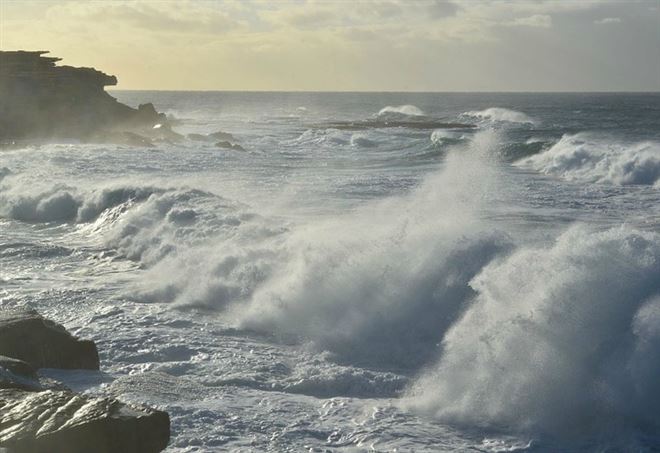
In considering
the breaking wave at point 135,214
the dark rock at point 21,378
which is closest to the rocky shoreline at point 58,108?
the breaking wave at point 135,214

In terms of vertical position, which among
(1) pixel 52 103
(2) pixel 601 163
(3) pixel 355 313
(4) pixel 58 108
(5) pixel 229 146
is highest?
(1) pixel 52 103

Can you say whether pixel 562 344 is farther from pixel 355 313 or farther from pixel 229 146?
pixel 229 146

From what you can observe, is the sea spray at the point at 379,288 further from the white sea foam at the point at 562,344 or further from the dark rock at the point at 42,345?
the dark rock at the point at 42,345

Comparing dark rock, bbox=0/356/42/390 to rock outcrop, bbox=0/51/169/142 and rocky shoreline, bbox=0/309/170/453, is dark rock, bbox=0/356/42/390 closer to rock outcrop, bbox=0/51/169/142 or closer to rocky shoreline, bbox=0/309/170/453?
rocky shoreline, bbox=0/309/170/453

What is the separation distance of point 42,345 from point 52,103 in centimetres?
3954

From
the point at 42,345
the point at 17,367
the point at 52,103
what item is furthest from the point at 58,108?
the point at 17,367

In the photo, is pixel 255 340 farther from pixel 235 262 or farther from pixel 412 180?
pixel 412 180

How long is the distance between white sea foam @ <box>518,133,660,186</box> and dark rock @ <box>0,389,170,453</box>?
2359 cm

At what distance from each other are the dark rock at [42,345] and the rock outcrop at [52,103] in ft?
107

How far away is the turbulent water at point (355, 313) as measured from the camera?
7438mm

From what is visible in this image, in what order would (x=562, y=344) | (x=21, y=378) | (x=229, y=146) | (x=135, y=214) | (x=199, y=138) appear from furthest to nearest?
(x=199, y=138)
(x=229, y=146)
(x=135, y=214)
(x=562, y=344)
(x=21, y=378)

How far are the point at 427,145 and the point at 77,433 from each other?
3628cm

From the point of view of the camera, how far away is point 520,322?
8.45m

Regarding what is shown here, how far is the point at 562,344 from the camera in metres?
8.16
